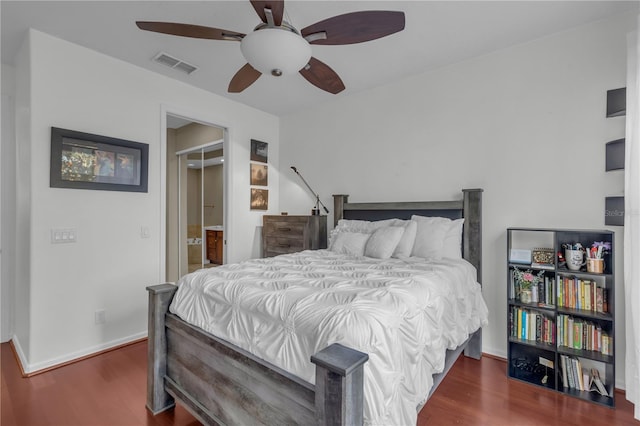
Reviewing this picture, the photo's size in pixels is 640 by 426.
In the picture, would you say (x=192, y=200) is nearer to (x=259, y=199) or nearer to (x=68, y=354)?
(x=259, y=199)

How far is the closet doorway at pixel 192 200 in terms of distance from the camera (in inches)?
178

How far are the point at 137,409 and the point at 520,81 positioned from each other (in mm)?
3785

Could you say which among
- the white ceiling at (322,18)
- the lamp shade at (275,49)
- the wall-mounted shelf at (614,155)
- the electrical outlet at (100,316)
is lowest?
the electrical outlet at (100,316)

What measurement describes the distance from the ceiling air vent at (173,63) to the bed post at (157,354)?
2160mm

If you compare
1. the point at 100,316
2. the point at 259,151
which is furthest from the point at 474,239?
the point at 100,316

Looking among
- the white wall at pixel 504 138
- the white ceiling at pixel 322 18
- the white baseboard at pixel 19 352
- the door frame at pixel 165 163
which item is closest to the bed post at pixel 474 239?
the white wall at pixel 504 138

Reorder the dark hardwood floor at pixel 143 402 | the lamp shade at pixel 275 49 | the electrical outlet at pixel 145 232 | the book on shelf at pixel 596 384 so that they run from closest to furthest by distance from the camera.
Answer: the lamp shade at pixel 275 49 → the dark hardwood floor at pixel 143 402 → the book on shelf at pixel 596 384 → the electrical outlet at pixel 145 232

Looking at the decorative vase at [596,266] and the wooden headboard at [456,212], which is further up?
the wooden headboard at [456,212]

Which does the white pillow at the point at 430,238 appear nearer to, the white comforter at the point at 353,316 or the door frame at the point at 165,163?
the white comforter at the point at 353,316

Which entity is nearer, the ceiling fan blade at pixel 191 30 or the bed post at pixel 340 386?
the bed post at pixel 340 386

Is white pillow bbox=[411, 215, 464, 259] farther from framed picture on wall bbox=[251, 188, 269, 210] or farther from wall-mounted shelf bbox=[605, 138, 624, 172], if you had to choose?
framed picture on wall bbox=[251, 188, 269, 210]

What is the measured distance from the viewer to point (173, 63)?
2.91 metres

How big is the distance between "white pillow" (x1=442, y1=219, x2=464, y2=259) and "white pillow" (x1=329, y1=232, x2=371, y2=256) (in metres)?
0.70

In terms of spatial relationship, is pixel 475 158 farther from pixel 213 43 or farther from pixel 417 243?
pixel 213 43
